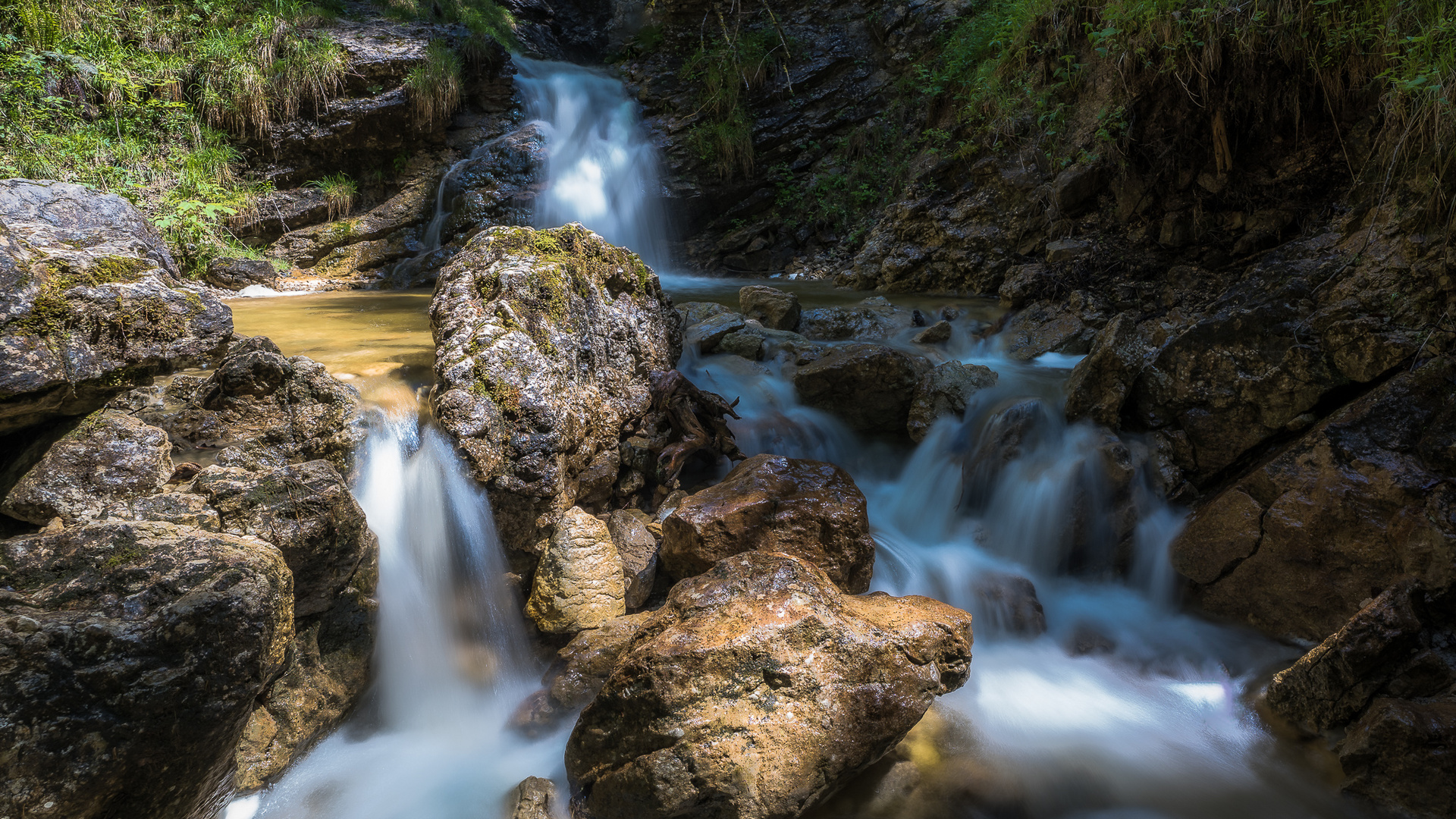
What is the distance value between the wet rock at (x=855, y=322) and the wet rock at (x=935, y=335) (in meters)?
0.35

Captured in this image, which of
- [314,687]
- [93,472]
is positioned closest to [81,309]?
[93,472]

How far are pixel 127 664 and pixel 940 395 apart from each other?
4.44 m

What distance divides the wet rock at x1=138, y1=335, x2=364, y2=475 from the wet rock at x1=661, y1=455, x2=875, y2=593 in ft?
5.46

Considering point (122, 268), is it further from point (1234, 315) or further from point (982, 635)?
point (1234, 315)

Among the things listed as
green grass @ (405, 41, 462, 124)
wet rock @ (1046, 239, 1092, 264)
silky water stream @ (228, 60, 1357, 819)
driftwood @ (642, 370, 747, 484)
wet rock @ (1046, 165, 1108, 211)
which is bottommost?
silky water stream @ (228, 60, 1357, 819)

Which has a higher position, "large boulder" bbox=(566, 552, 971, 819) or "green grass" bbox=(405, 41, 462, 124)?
"green grass" bbox=(405, 41, 462, 124)

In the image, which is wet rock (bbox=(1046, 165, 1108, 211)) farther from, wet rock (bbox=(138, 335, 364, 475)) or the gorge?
wet rock (bbox=(138, 335, 364, 475))

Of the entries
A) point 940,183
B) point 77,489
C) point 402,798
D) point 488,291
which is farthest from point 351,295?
point 940,183

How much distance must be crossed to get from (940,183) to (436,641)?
7859 mm

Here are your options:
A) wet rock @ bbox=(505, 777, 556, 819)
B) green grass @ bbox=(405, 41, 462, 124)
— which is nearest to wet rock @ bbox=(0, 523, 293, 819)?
wet rock @ bbox=(505, 777, 556, 819)

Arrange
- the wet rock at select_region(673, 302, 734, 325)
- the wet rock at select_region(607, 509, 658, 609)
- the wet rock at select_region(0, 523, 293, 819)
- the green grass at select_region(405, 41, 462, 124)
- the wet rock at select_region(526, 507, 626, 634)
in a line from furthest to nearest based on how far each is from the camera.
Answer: the green grass at select_region(405, 41, 462, 124)
the wet rock at select_region(673, 302, 734, 325)
the wet rock at select_region(607, 509, 658, 609)
the wet rock at select_region(526, 507, 626, 634)
the wet rock at select_region(0, 523, 293, 819)

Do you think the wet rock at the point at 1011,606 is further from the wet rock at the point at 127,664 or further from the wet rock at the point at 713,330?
the wet rock at the point at 127,664

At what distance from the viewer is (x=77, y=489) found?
2295 mm

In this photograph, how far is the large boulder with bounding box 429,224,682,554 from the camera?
10.6 ft
